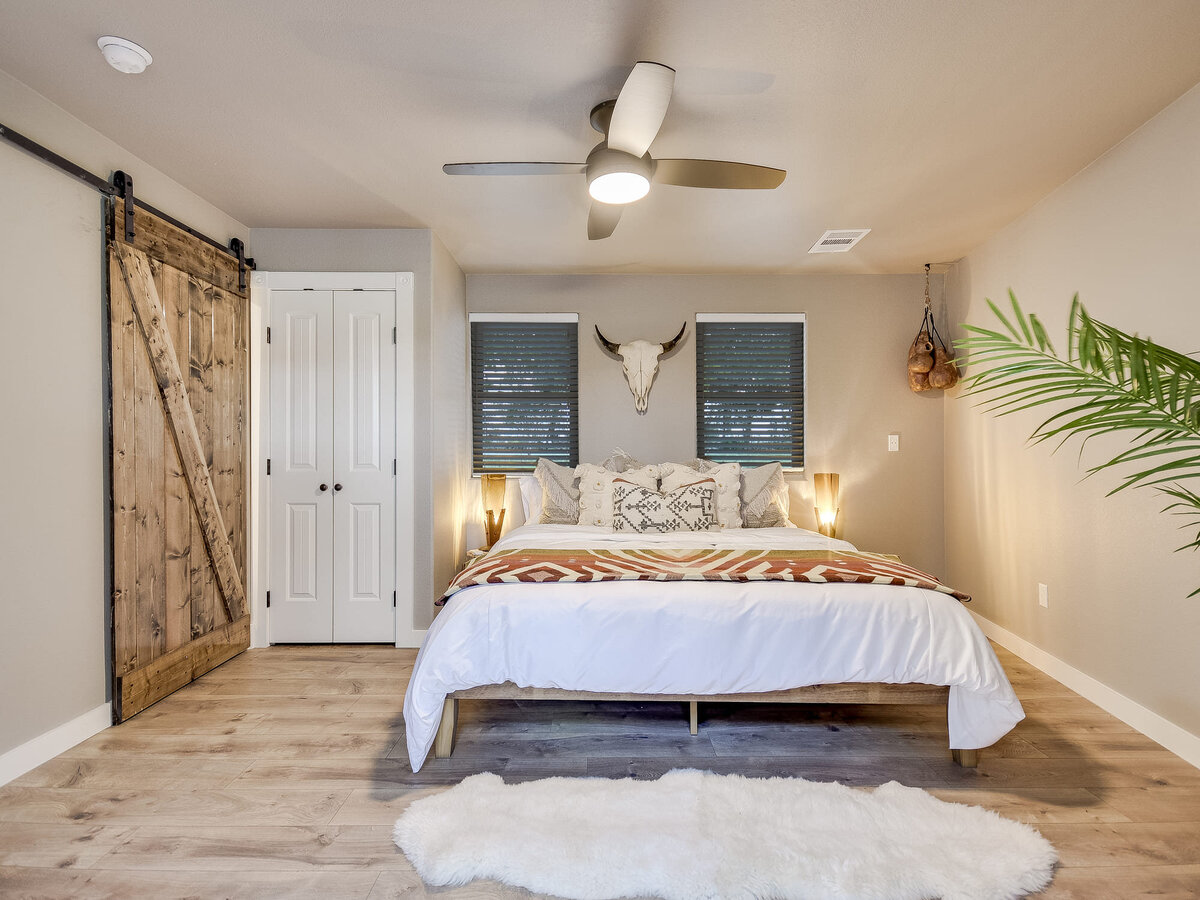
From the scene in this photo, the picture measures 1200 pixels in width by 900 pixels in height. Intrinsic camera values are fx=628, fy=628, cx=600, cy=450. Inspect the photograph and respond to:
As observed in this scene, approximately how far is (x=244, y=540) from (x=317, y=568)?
1.42ft

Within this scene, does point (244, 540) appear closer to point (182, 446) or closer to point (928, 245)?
point (182, 446)

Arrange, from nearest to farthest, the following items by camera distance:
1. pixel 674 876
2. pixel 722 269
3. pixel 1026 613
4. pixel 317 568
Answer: pixel 674 876 < pixel 1026 613 < pixel 317 568 < pixel 722 269

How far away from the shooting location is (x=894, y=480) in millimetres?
4492

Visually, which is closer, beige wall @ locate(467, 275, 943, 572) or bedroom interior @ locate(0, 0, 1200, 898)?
bedroom interior @ locate(0, 0, 1200, 898)

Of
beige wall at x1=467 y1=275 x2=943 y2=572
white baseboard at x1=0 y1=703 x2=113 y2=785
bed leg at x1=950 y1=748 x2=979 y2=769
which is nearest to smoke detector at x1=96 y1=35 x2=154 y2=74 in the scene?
white baseboard at x1=0 y1=703 x2=113 y2=785

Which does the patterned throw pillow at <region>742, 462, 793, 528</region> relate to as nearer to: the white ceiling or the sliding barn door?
the white ceiling

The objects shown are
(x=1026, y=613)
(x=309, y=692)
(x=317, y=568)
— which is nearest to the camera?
(x=309, y=692)

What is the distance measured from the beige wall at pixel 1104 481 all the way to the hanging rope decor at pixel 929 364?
365 millimetres

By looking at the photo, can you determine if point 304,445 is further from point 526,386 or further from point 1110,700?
point 1110,700

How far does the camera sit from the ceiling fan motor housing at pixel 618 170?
7.33ft

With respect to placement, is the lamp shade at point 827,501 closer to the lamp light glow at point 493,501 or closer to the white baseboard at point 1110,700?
the white baseboard at point 1110,700

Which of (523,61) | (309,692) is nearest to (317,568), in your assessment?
(309,692)

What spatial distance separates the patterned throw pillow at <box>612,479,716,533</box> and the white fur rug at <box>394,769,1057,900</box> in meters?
1.64

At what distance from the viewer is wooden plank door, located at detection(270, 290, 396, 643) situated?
12.2 feet
